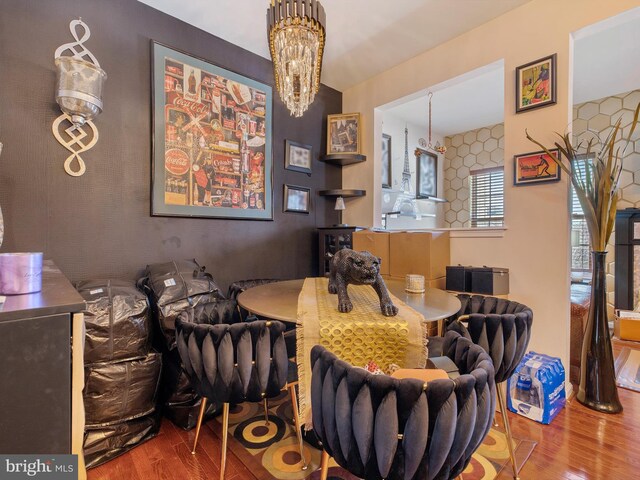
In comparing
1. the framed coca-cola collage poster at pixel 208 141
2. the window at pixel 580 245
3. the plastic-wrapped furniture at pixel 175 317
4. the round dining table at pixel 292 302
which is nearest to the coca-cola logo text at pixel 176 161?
the framed coca-cola collage poster at pixel 208 141

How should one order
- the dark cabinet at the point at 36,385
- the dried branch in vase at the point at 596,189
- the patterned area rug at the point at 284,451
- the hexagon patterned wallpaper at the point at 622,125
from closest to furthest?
the dark cabinet at the point at 36,385 < the patterned area rug at the point at 284,451 < the dried branch in vase at the point at 596,189 < the hexagon patterned wallpaper at the point at 622,125

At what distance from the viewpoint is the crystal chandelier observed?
147 centimetres

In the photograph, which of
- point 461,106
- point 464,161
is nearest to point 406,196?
point 461,106

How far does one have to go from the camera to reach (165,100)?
2.29 m

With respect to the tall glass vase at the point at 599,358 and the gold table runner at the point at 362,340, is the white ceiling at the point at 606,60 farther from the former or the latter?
the gold table runner at the point at 362,340

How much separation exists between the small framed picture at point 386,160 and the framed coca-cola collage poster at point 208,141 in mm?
1736

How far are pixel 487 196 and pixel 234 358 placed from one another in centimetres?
487

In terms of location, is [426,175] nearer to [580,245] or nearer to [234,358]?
[580,245]

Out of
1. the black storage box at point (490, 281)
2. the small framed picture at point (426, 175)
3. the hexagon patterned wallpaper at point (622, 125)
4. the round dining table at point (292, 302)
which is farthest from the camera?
the small framed picture at point (426, 175)

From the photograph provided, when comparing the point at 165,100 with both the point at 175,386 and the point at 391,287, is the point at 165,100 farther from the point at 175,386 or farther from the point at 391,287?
the point at 391,287

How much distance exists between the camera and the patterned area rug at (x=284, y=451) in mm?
1414

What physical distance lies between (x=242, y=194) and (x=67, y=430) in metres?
2.17

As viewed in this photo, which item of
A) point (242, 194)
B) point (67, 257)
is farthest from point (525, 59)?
point (67, 257)

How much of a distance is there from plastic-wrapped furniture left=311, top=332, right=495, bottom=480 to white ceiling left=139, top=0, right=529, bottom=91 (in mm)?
2571
